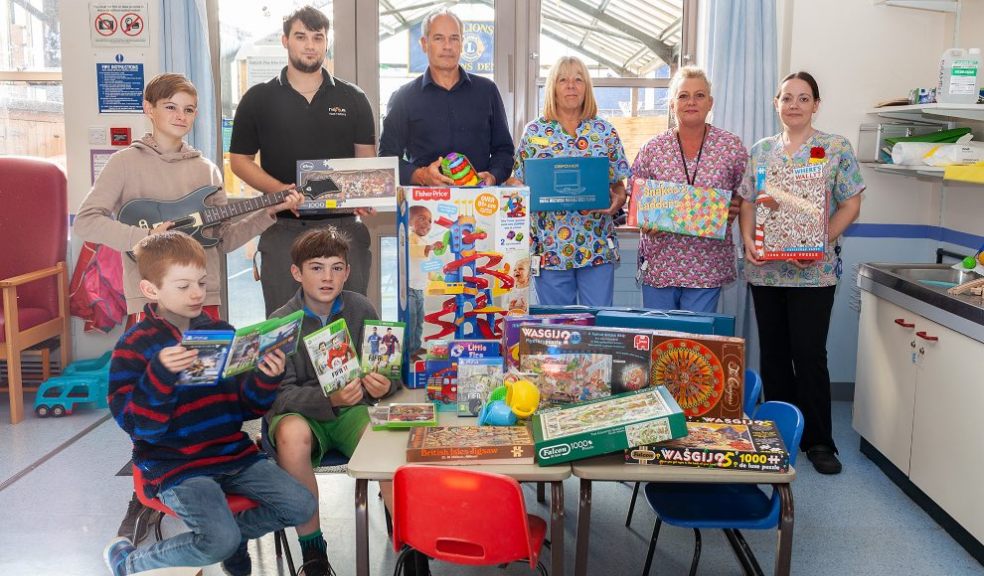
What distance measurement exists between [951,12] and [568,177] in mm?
2489

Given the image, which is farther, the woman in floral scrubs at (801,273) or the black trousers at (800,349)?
the black trousers at (800,349)

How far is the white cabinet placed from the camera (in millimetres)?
3037

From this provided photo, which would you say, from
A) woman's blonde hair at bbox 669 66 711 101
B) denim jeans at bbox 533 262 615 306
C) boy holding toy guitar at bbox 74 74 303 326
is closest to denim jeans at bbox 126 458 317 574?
boy holding toy guitar at bbox 74 74 303 326

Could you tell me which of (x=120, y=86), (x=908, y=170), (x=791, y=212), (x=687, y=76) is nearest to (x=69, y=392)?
(x=120, y=86)

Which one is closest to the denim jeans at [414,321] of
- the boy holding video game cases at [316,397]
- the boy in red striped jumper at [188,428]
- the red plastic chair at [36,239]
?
the boy holding video game cases at [316,397]

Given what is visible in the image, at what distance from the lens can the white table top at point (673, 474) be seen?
206 centimetres

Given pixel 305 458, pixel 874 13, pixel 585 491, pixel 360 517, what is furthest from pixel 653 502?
pixel 874 13

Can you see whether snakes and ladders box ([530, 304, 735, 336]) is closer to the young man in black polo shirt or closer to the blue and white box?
the blue and white box

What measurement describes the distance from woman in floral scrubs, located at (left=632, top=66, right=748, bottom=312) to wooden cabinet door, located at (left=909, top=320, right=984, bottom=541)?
0.84 meters

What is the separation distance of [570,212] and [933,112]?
1692 mm

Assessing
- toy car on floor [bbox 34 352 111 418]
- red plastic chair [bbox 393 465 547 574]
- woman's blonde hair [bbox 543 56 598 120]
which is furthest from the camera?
toy car on floor [bbox 34 352 111 418]

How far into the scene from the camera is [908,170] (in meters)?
4.20

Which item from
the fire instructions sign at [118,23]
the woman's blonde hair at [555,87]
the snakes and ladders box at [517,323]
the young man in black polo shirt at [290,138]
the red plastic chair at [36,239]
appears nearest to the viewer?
the snakes and ladders box at [517,323]

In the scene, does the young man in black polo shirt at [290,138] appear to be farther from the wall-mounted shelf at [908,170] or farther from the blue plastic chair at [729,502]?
the wall-mounted shelf at [908,170]
